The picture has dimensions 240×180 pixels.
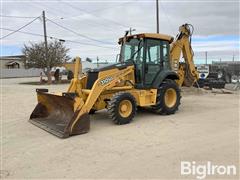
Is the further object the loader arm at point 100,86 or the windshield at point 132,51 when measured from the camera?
the windshield at point 132,51

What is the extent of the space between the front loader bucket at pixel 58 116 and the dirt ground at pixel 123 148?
203 mm

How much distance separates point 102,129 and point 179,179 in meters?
3.72

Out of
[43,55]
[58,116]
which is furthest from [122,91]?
[43,55]

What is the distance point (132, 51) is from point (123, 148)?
14.1 feet

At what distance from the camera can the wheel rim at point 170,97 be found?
1030 centimetres

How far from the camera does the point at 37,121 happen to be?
915 cm

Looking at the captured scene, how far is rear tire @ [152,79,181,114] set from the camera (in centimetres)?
988

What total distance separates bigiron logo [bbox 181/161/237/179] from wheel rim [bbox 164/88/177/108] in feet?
16.3

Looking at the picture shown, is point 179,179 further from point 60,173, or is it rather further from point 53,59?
point 53,59

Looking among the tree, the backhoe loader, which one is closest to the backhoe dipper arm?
the backhoe loader

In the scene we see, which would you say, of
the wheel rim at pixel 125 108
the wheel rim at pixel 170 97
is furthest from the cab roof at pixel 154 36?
the wheel rim at pixel 125 108

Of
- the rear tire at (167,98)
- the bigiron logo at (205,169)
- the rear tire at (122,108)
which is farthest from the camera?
the rear tire at (167,98)

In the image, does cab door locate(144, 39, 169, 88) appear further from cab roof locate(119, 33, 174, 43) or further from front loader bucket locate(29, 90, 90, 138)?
front loader bucket locate(29, 90, 90, 138)

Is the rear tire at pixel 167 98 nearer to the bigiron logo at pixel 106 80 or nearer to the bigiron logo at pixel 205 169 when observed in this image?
the bigiron logo at pixel 106 80
